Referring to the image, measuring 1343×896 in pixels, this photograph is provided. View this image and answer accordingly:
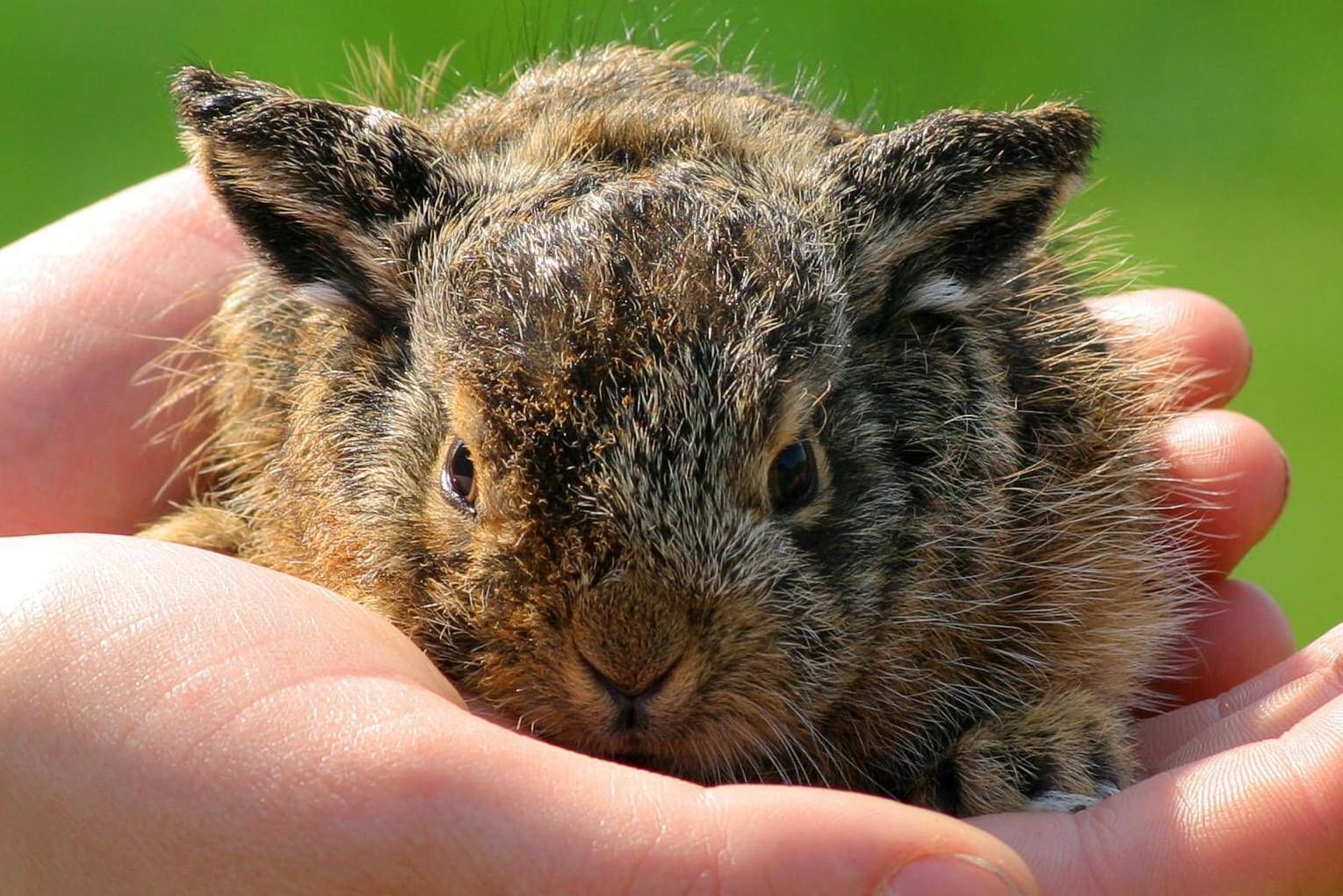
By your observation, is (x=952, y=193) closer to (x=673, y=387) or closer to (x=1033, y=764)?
(x=673, y=387)

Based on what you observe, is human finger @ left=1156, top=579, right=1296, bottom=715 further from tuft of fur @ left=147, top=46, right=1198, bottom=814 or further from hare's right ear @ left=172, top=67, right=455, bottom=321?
hare's right ear @ left=172, top=67, right=455, bottom=321

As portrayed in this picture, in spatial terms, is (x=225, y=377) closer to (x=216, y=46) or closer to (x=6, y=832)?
(x=6, y=832)

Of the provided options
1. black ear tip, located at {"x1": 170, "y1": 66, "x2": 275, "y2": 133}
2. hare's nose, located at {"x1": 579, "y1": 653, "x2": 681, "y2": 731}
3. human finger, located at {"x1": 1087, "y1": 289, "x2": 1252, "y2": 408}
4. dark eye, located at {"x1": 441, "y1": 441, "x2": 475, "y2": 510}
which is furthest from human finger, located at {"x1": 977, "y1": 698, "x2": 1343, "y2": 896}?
black ear tip, located at {"x1": 170, "y1": 66, "x2": 275, "y2": 133}

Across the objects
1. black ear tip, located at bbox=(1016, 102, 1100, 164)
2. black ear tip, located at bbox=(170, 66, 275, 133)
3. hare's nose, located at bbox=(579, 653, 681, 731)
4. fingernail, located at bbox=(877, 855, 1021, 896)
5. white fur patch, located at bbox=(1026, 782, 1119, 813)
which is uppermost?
black ear tip, located at bbox=(170, 66, 275, 133)

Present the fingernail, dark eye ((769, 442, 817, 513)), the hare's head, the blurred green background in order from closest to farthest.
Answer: the fingernail
the hare's head
dark eye ((769, 442, 817, 513))
the blurred green background

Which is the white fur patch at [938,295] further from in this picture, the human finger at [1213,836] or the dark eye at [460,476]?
the human finger at [1213,836]

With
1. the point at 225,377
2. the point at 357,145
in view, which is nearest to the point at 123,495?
the point at 225,377

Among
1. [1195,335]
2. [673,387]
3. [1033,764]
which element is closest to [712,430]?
[673,387]
